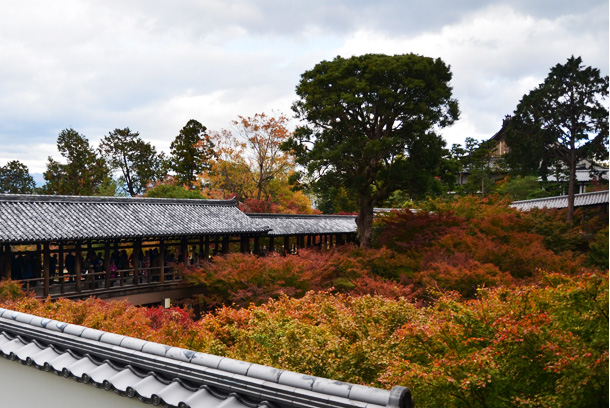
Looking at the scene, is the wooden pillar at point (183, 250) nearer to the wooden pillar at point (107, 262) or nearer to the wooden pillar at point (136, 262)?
the wooden pillar at point (136, 262)

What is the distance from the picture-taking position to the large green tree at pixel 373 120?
883 inches

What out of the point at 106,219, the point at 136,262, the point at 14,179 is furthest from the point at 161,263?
the point at 14,179

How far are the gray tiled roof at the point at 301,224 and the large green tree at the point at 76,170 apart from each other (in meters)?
21.3

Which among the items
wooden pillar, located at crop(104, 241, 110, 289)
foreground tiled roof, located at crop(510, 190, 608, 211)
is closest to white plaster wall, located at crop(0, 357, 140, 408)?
wooden pillar, located at crop(104, 241, 110, 289)

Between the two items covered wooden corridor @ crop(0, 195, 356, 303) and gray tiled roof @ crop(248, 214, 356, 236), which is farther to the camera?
gray tiled roof @ crop(248, 214, 356, 236)

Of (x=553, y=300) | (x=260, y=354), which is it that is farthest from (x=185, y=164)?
(x=553, y=300)

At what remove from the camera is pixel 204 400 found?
12.6 ft

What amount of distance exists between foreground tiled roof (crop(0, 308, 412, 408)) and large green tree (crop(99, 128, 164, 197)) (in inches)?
1696

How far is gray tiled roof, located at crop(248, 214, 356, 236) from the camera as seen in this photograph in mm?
25391

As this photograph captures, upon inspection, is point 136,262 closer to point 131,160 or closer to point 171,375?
point 171,375

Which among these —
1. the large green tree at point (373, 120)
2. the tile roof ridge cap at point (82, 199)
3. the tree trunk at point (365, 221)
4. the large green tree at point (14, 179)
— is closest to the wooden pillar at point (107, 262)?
the tile roof ridge cap at point (82, 199)

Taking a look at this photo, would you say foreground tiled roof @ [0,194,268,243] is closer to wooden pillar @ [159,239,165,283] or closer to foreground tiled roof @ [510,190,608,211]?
wooden pillar @ [159,239,165,283]

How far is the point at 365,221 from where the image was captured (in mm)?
24891

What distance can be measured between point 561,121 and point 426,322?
14.7 m
